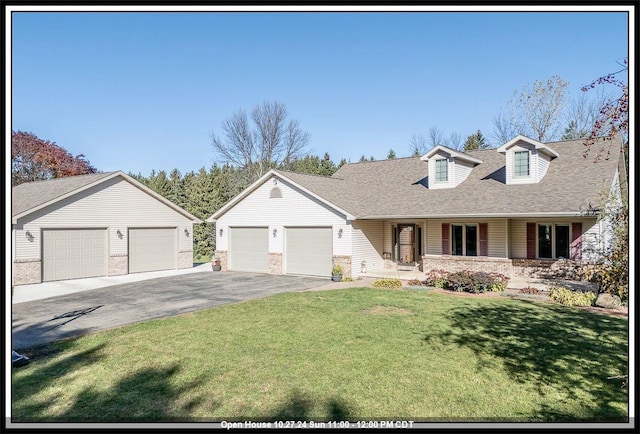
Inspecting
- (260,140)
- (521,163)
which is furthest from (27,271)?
(260,140)

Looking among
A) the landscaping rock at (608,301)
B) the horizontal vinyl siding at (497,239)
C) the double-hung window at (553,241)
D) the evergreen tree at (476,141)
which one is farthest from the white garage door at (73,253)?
the evergreen tree at (476,141)

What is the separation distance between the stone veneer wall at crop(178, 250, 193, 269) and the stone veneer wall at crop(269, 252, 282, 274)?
6246 mm

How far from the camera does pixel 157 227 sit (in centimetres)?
2269

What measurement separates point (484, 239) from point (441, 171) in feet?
13.9

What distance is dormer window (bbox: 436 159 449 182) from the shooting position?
65.6 ft

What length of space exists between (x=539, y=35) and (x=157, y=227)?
21288 millimetres

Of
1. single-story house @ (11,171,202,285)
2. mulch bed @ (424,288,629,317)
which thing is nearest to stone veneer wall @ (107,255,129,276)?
single-story house @ (11,171,202,285)

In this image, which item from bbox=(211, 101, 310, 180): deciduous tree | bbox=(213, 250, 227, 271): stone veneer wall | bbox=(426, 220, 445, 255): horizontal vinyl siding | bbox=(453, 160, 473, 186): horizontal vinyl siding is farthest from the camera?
bbox=(211, 101, 310, 180): deciduous tree

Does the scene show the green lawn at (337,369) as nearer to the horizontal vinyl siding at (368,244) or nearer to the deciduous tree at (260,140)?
the horizontal vinyl siding at (368,244)

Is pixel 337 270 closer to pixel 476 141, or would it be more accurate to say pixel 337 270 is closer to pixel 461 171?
pixel 461 171

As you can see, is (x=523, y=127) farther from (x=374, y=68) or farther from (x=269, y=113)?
(x=374, y=68)

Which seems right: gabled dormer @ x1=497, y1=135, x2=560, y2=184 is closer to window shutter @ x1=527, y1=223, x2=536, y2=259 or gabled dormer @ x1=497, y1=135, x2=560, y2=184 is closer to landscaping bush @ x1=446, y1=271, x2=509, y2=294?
window shutter @ x1=527, y1=223, x2=536, y2=259

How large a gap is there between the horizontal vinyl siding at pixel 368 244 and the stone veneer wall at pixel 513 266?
2.43 metres

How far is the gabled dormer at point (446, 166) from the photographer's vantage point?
19656mm
